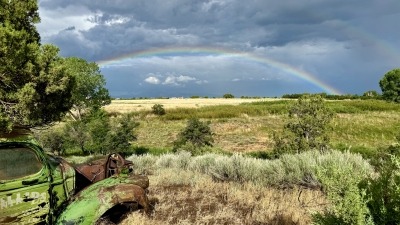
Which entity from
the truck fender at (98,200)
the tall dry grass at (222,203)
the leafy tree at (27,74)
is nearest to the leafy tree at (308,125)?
the tall dry grass at (222,203)

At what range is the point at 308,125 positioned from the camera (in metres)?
14.8

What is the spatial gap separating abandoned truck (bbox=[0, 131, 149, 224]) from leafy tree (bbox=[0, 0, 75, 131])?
659 cm

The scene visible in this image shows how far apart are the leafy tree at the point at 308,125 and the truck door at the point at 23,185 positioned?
35.2ft

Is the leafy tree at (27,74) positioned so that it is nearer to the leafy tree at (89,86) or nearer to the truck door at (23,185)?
the truck door at (23,185)

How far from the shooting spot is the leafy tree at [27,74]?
1276cm

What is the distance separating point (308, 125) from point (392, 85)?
3291 inches

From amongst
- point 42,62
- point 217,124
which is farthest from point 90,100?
point 42,62

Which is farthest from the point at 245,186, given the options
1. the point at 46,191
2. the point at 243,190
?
the point at 46,191

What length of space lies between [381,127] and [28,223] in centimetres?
4145

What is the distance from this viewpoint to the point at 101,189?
6.39 meters

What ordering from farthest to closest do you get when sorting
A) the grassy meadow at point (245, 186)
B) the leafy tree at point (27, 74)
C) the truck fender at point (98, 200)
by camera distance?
1. the leafy tree at point (27, 74)
2. the grassy meadow at point (245, 186)
3. the truck fender at point (98, 200)

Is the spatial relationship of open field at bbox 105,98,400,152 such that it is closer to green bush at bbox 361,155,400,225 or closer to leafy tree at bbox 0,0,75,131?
leafy tree at bbox 0,0,75,131

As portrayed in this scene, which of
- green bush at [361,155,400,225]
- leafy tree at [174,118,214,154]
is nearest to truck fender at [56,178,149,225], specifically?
green bush at [361,155,400,225]

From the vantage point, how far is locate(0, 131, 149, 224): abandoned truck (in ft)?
17.9
